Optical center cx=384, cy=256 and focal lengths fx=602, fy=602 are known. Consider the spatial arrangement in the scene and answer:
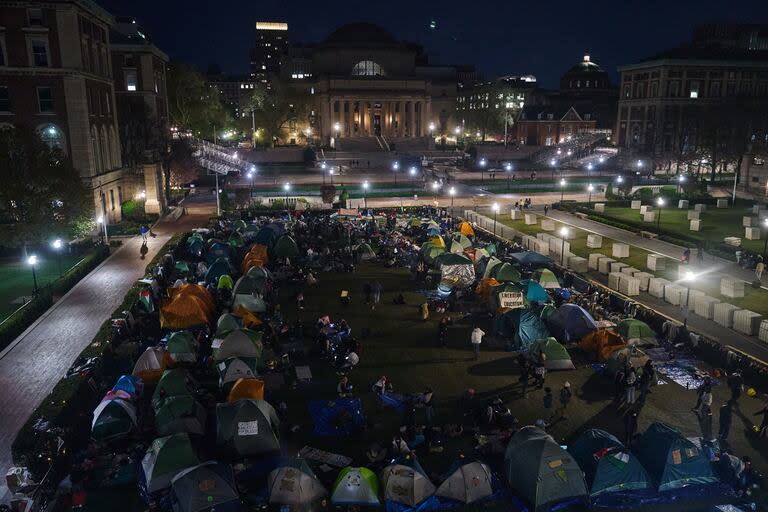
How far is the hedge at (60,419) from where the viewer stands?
14.2 meters

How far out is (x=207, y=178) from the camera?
234 ft

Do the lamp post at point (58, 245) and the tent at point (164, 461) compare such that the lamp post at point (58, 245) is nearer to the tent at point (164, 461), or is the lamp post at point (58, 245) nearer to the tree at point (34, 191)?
the tree at point (34, 191)

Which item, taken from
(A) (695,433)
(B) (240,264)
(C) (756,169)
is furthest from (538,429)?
(C) (756,169)

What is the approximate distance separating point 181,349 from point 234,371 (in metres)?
2.54

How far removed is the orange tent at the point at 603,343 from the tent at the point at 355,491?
36.2 ft

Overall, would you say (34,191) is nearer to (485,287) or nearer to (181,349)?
(181,349)

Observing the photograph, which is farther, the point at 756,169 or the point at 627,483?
the point at 756,169

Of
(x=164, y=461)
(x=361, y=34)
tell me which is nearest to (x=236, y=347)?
(x=164, y=461)

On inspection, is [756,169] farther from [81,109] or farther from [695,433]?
[81,109]

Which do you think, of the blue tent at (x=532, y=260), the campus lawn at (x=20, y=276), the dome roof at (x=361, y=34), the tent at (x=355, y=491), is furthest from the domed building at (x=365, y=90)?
the tent at (x=355, y=491)

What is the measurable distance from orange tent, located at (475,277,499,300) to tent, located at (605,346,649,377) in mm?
7077

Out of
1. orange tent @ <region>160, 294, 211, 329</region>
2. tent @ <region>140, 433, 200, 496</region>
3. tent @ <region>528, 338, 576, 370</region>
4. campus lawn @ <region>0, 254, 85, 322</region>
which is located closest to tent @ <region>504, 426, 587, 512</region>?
tent @ <region>528, 338, 576, 370</region>

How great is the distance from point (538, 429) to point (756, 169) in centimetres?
6164

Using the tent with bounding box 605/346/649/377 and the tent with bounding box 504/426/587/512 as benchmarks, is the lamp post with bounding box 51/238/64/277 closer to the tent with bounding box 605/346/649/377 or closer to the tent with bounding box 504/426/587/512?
the tent with bounding box 504/426/587/512
